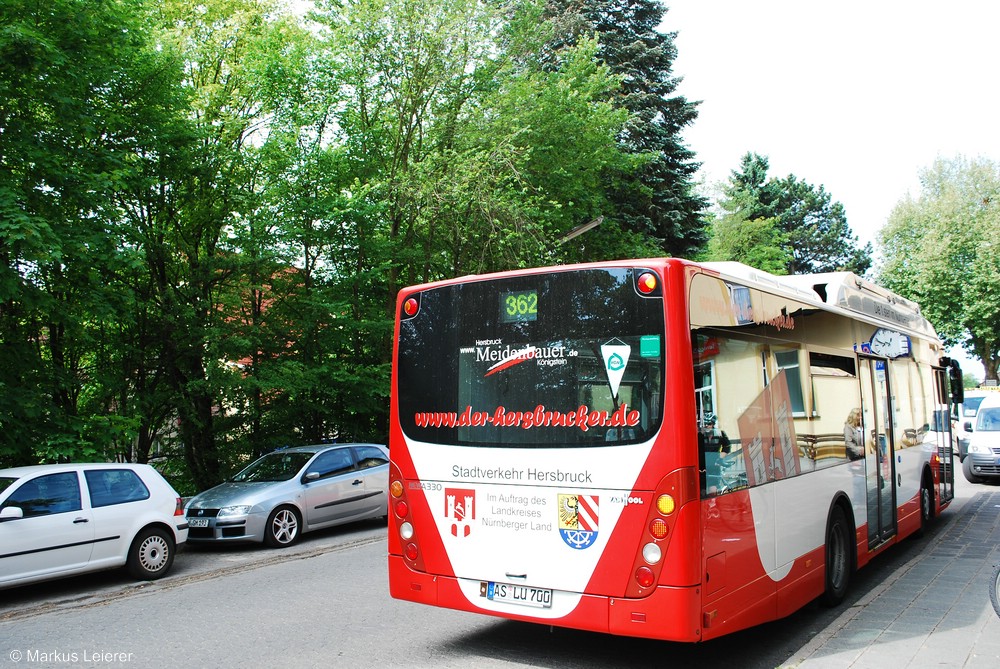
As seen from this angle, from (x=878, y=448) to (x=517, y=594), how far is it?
17.4 feet

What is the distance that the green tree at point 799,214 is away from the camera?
54188mm

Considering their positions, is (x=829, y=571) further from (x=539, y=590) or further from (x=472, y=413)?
(x=472, y=413)

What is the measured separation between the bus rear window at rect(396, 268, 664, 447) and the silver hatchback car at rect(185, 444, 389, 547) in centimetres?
672

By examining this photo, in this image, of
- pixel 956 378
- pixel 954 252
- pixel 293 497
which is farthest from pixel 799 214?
pixel 293 497

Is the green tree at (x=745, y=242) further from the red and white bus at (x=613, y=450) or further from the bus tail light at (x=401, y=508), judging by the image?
the bus tail light at (x=401, y=508)

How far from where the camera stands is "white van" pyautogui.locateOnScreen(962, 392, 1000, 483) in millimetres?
18344

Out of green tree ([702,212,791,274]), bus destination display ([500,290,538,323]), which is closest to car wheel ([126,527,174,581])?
bus destination display ([500,290,538,323])

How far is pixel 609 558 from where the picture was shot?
17.4 feet

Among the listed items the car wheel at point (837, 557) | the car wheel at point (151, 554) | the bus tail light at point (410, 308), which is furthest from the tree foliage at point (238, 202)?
the car wheel at point (837, 557)

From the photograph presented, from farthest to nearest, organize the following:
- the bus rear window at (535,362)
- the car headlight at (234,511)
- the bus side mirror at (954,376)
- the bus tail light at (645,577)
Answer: the bus side mirror at (954,376), the car headlight at (234,511), the bus rear window at (535,362), the bus tail light at (645,577)

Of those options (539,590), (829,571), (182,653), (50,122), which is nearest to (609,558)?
(539,590)

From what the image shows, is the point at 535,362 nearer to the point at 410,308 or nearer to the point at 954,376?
the point at 410,308

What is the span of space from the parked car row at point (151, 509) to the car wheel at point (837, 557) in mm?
7715

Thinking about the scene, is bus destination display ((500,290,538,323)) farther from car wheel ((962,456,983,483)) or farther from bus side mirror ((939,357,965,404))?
car wheel ((962,456,983,483))
